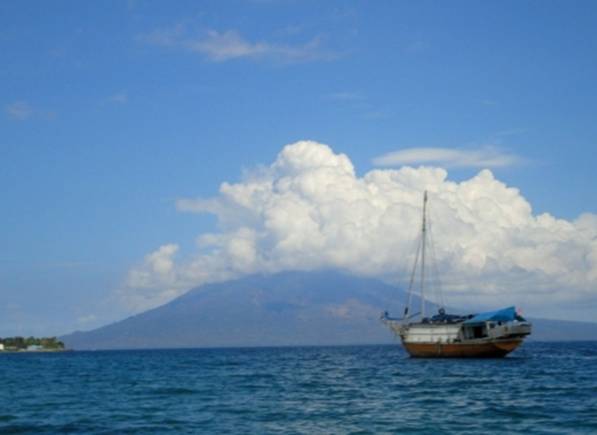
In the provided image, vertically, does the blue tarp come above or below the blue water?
above

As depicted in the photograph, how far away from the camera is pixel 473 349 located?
105250 mm

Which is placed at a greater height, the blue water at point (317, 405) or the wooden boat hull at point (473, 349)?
the wooden boat hull at point (473, 349)

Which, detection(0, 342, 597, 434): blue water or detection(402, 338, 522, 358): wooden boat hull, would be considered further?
detection(402, 338, 522, 358): wooden boat hull

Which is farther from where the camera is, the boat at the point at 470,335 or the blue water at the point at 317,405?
the boat at the point at 470,335

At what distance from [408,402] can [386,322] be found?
226 feet

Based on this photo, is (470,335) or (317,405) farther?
(470,335)

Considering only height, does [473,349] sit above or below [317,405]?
above

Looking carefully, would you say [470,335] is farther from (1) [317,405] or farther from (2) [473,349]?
(1) [317,405]

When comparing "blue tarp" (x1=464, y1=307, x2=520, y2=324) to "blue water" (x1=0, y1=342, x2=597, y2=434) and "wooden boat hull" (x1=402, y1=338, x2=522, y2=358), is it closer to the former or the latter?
"wooden boat hull" (x1=402, y1=338, x2=522, y2=358)

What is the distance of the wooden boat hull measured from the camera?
104 m

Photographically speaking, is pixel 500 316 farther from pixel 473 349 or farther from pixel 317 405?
pixel 317 405

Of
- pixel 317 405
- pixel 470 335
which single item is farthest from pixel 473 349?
pixel 317 405

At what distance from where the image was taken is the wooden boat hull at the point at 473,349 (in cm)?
10444

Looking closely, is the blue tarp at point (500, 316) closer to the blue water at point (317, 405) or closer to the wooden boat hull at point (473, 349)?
the wooden boat hull at point (473, 349)
